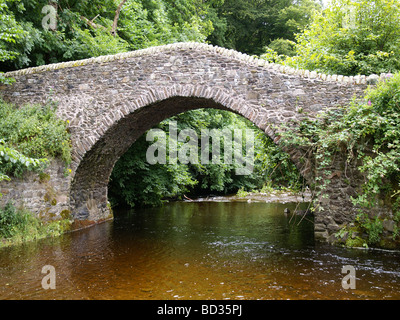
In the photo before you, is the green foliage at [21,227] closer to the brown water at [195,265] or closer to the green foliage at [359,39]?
the brown water at [195,265]

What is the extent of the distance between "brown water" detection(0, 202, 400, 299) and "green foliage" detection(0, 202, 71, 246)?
1.01ft

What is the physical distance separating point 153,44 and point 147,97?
237 inches

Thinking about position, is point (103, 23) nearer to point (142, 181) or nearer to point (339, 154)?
point (142, 181)

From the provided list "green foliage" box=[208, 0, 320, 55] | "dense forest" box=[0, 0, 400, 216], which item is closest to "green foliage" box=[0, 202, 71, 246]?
"dense forest" box=[0, 0, 400, 216]

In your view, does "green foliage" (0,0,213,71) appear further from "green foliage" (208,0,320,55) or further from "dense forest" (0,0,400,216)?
"green foliage" (208,0,320,55)

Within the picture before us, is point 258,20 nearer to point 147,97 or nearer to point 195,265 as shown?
point 147,97

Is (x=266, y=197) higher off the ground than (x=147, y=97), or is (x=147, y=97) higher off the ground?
(x=147, y=97)

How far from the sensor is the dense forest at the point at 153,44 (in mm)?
8234

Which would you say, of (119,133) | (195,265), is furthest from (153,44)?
(195,265)

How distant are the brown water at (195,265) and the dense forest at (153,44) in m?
1.65

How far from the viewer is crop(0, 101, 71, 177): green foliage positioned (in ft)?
25.9

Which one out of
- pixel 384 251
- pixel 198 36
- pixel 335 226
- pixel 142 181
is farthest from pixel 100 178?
pixel 198 36

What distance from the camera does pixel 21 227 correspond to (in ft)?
25.5

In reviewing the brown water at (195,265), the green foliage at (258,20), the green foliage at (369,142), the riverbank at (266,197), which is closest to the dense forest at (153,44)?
the green foliage at (369,142)
